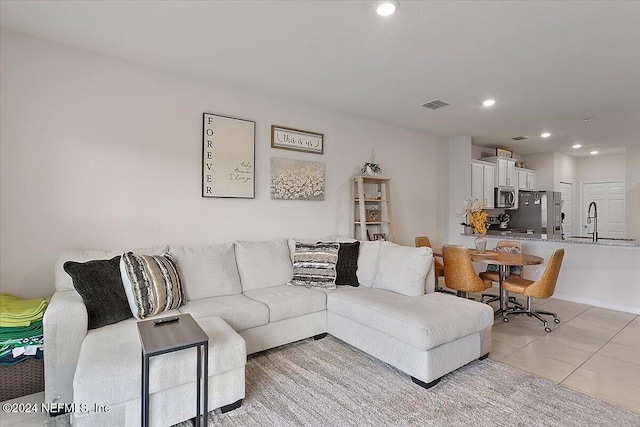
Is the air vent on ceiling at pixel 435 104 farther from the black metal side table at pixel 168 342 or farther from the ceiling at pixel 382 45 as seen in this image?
the black metal side table at pixel 168 342

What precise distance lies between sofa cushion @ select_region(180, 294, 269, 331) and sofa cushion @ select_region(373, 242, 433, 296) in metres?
1.20

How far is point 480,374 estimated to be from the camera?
8.52 feet

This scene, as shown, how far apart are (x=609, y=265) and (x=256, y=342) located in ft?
15.6

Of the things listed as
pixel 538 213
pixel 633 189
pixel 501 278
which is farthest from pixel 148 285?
pixel 633 189

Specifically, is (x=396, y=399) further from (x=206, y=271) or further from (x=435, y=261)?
(x=435, y=261)

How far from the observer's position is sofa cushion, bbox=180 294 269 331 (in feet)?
8.61

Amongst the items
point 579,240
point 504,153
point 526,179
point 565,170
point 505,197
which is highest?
point 504,153

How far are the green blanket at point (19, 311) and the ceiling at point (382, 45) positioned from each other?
6.68ft

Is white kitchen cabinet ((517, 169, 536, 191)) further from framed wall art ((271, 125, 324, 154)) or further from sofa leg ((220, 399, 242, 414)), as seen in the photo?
sofa leg ((220, 399, 242, 414))

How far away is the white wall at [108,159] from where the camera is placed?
2.64m

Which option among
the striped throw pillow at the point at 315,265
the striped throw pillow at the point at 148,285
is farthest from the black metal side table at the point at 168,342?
the striped throw pillow at the point at 315,265

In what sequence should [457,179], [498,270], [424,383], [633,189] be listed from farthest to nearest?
[633,189]
[457,179]
[498,270]
[424,383]

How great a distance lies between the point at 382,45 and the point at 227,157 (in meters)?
1.92

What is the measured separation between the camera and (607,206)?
25.7 feet
